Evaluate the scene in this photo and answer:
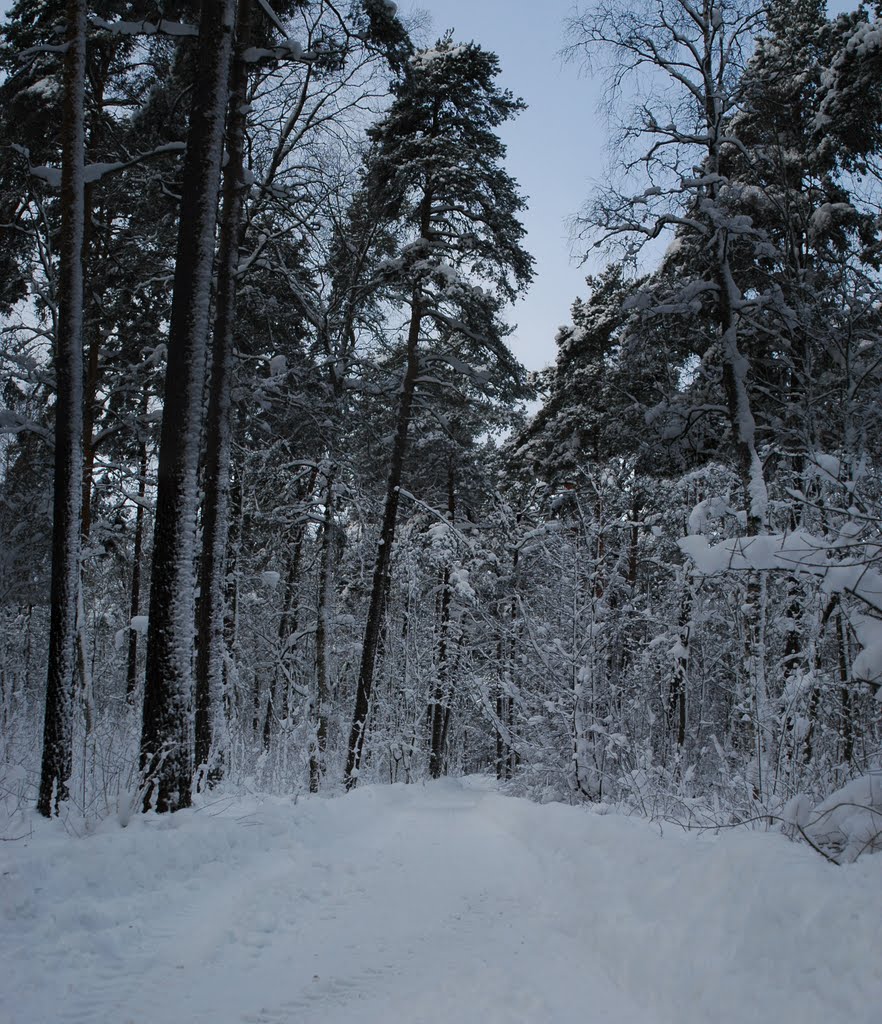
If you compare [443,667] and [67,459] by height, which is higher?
[67,459]

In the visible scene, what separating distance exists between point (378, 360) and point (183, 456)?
9.37 meters

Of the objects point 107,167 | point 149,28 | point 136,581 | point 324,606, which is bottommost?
point 324,606

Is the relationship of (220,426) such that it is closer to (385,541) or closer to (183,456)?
(183,456)

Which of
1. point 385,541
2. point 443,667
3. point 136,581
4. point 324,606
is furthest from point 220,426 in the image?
point 443,667

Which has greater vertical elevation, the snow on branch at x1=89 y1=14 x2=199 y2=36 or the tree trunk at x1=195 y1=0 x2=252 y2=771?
the snow on branch at x1=89 y1=14 x2=199 y2=36

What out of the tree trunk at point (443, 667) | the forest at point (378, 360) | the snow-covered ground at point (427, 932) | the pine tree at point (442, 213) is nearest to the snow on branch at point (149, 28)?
the forest at point (378, 360)

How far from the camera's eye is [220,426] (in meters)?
8.45

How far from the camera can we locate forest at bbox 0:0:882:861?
20.6 feet

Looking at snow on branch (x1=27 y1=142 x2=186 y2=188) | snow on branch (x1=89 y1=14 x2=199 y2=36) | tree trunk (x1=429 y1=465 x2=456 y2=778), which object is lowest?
tree trunk (x1=429 y1=465 x2=456 y2=778)

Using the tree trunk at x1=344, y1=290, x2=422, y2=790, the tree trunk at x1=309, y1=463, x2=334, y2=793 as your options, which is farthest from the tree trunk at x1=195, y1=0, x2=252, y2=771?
the tree trunk at x1=309, y1=463, x2=334, y2=793

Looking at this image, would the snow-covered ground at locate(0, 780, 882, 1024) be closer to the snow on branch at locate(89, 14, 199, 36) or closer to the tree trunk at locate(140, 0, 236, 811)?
the tree trunk at locate(140, 0, 236, 811)

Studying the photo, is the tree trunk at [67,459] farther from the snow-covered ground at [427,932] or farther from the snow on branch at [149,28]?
the snow-covered ground at [427,932]

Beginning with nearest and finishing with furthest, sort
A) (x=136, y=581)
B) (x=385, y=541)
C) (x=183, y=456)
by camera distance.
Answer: (x=183, y=456), (x=385, y=541), (x=136, y=581)

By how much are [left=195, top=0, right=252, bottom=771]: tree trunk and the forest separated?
0.05m
